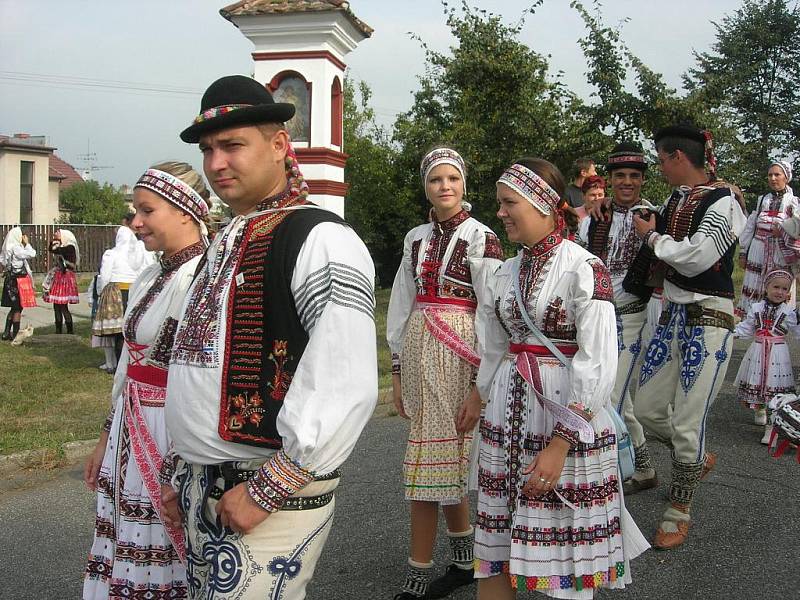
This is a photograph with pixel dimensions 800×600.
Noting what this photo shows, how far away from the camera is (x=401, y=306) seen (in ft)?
14.6

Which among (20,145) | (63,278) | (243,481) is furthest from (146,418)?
(20,145)

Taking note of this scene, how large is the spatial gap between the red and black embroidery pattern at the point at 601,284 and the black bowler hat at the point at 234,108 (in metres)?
1.44

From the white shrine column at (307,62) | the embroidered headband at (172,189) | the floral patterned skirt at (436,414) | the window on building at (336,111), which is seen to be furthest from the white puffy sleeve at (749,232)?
the embroidered headband at (172,189)

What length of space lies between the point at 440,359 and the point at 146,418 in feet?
5.20

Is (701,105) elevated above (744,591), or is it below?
above

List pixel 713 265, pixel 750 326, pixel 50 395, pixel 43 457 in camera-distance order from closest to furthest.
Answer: pixel 713 265
pixel 43 457
pixel 750 326
pixel 50 395

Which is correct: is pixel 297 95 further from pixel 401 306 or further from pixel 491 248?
pixel 491 248

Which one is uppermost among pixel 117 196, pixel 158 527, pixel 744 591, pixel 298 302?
pixel 117 196

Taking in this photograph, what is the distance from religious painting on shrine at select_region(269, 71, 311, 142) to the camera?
1059cm

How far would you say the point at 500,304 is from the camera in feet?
11.1

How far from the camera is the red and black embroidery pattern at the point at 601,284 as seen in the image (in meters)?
3.11

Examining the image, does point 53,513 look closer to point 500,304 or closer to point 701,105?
point 500,304

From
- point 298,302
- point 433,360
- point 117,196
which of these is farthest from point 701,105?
point 117,196

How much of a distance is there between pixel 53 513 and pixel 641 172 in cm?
463
